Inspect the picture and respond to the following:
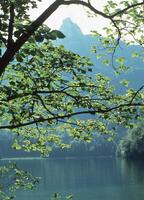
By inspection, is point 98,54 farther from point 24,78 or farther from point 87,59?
point 24,78

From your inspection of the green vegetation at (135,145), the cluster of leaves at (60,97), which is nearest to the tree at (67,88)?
the cluster of leaves at (60,97)

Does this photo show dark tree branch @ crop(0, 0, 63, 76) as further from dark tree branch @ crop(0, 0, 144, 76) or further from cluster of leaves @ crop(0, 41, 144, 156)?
cluster of leaves @ crop(0, 41, 144, 156)

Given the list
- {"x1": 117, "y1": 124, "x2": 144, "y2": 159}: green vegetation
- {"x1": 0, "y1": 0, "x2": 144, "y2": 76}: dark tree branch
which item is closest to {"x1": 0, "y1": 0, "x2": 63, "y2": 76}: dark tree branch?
{"x1": 0, "y1": 0, "x2": 144, "y2": 76}: dark tree branch

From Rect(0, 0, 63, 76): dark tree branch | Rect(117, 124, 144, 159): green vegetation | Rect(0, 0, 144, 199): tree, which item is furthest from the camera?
Rect(117, 124, 144, 159): green vegetation

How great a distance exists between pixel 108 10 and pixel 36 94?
7.40 feet

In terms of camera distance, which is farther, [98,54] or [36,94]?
[98,54]

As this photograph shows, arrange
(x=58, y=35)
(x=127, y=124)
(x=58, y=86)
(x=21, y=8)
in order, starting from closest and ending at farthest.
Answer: (x=58, y=35) → (x=21, y=8) → (x=58, y=86) → (x=127, y=124)

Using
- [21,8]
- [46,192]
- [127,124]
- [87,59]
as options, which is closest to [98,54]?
[87,59]

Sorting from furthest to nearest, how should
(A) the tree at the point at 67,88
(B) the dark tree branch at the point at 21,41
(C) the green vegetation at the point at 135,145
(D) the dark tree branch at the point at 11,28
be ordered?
1. (C) the green vegetation at the point at 135,145
2. (A) the tree at the point at 67,88
3. (D) the dark tree branch at the point at 11,28
4. (B) the dark tree branch at the point at 21,41

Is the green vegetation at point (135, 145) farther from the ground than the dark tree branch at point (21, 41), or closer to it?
farther from the ground

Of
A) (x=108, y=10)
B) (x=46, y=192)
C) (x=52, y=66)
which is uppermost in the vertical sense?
(x=108, y=10)

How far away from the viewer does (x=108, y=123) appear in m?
12.0

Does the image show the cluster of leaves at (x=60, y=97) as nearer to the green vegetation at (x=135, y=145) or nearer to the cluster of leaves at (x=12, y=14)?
the cluster of leaves at (x=12, y=14)

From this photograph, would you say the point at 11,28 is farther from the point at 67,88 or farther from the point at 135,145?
the point at 135,145
